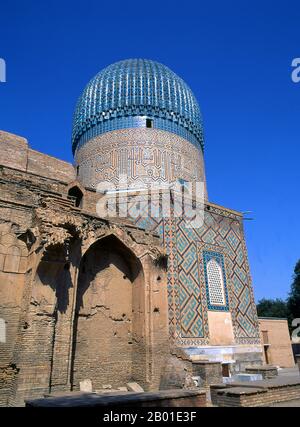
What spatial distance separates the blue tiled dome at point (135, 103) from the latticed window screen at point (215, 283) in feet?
23.3

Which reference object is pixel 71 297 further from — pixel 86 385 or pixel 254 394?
pixel 254 394

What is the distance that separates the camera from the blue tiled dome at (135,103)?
647 inches

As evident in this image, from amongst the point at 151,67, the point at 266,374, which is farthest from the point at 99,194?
the point at 151,67

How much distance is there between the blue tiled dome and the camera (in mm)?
16422

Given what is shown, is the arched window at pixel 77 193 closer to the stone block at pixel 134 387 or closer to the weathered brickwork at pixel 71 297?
the weathered brickwork at pixel 71 297

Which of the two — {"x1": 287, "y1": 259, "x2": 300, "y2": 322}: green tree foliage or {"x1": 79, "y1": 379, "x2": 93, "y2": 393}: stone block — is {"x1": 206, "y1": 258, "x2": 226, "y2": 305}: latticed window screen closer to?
{"x1": 79, "y1": 379, "x2": 93, "y2": 393}: stone block

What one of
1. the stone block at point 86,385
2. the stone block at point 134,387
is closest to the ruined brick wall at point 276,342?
the stone block at point 134,387

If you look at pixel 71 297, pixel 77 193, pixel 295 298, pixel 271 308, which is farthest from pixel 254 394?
pixel 271 308

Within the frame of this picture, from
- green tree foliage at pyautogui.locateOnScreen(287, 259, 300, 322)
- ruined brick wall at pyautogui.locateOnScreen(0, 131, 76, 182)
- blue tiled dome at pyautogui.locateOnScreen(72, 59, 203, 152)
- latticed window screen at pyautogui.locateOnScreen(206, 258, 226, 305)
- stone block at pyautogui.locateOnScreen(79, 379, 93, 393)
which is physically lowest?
stone block at pyautogui.locateOnScreen(79, 379, 93, 393)

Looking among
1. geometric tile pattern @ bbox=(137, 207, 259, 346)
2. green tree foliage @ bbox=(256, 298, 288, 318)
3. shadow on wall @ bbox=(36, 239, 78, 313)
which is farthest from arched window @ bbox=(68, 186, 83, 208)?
green tree foliage @ bbox=(256, 298, 288, 318)

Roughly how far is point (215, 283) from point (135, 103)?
29.2ft

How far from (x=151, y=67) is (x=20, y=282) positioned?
13.8 metres

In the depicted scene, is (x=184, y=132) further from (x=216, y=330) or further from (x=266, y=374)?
(x=266, y=374)

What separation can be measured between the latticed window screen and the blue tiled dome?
23.3 ft
